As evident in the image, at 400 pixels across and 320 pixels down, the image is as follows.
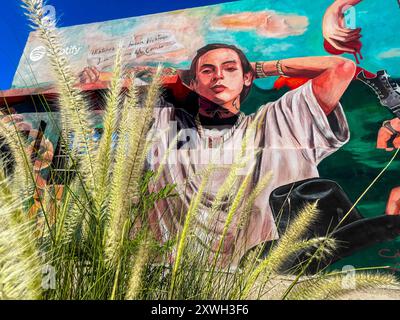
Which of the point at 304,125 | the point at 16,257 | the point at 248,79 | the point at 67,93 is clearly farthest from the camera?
the point at 248,79

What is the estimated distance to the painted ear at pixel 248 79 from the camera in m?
5.57

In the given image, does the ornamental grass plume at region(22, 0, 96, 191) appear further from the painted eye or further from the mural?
the painted eye

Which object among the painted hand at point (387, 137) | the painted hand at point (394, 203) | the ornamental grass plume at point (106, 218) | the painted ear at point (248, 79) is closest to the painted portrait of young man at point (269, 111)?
the painted ear at point (248, 79)

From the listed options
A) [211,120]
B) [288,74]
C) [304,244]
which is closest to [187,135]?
[211,120]

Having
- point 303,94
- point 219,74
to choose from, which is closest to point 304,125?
point 303,94

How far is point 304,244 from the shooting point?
1188 millimetres

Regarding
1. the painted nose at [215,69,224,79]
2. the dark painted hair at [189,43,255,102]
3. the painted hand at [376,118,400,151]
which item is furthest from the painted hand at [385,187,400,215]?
the painted nose at [215,69,224,79]

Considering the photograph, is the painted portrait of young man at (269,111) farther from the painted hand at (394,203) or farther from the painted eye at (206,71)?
the painted hand at (394,203)

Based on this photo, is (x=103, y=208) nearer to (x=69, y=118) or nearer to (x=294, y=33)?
(x=69, y=118)

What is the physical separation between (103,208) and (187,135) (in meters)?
4.58

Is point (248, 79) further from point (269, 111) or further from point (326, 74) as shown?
point (326, 74)

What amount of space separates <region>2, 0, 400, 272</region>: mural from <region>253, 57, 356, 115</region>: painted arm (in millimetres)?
15

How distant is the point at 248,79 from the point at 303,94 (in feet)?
3.05

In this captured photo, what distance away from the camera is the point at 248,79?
5598 millimetres
